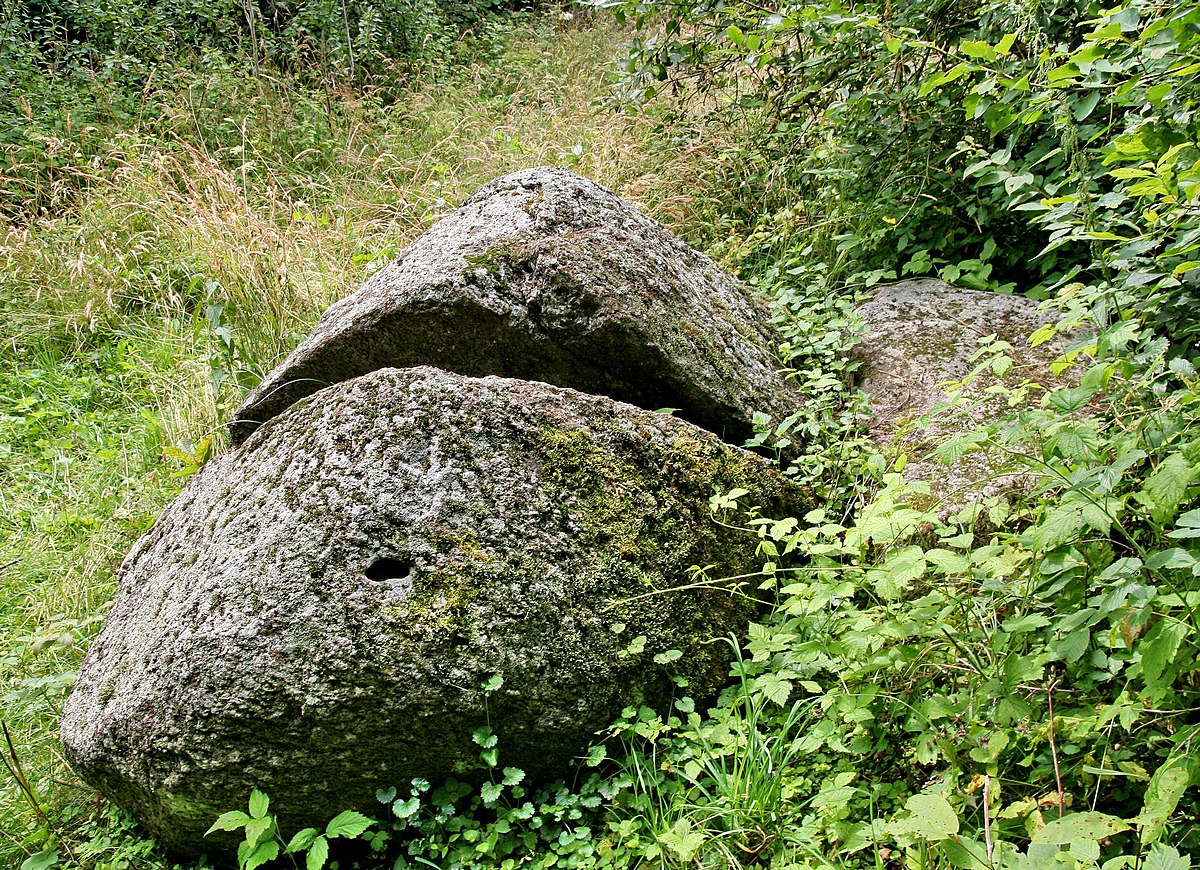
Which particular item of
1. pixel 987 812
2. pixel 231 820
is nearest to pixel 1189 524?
pixel 987 812

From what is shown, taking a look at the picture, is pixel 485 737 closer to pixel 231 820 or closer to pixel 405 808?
pixel 405 808

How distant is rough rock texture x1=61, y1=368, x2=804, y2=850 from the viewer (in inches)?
78.7

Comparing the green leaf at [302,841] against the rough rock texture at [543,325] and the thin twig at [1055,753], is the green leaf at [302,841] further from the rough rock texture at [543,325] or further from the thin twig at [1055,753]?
the thin twig at [1055,753]

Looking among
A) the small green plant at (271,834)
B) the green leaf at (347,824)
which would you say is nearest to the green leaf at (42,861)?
the small green plant at (271,834)

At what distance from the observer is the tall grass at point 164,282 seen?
3.07 meters

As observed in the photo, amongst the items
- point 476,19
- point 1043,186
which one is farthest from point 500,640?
point 476,19

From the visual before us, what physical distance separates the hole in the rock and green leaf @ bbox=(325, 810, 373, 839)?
559 millimetres

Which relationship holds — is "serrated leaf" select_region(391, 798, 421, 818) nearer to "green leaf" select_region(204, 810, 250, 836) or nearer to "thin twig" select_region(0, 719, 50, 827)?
"green leaf" select_region(204, 810, 250, 836)

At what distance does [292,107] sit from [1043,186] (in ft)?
19.6

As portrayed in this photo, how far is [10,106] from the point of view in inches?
255

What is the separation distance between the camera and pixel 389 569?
2.14 metres

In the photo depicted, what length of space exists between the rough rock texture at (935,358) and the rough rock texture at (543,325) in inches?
16.5

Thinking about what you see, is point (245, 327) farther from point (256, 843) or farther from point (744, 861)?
point (744, 861)

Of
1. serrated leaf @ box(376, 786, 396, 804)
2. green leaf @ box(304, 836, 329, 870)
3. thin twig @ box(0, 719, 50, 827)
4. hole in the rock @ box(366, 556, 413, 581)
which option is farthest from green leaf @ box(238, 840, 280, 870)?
thin twig @ box(0, 719, 50, 827)
